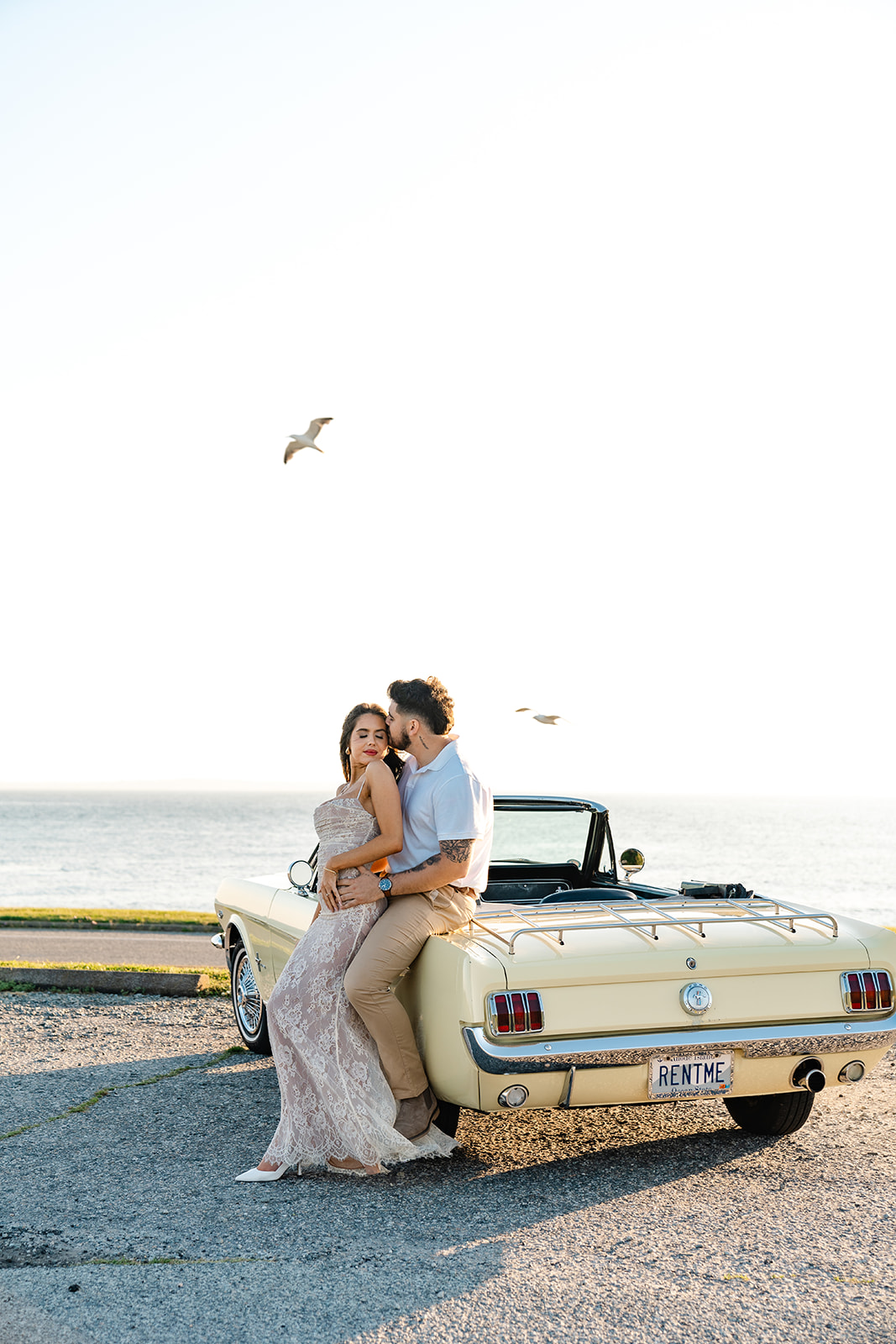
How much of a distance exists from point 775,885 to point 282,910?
40218 millimetres

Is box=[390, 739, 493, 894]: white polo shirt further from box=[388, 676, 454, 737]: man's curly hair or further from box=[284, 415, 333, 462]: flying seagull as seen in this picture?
box=[284, 415, 333, 462]: flying seagull

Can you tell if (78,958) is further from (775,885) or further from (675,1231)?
(775,885)

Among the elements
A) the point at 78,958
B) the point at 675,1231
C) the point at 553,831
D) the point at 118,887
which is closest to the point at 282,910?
the point at 553,831

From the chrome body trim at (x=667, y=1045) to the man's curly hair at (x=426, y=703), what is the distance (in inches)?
53.8

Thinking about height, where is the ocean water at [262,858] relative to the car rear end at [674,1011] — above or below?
below

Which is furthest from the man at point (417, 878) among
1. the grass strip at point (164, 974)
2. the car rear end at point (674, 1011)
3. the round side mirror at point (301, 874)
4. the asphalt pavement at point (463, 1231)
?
the grass strip at point (164, 974)

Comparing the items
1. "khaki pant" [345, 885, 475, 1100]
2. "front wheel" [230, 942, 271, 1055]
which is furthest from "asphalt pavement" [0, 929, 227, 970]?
"khaki pant" [345, 885, 475, 1100]

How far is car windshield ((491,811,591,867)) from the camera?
21.6 feet

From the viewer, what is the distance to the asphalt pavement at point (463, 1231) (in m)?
3.14

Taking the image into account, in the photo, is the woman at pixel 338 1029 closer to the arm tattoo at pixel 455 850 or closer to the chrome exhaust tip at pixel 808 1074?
the arm tattoo at pixel 455 850

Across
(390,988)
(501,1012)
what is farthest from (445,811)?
(501,1012)

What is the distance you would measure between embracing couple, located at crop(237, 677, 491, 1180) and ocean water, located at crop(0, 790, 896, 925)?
1599 mm

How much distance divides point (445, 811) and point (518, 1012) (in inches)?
37.3

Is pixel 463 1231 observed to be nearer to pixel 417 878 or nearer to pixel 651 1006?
pixel 651 1006
